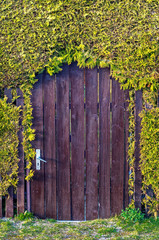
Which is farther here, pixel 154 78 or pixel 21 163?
pixel 21 163

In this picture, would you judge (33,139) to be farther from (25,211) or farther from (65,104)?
(25,211)

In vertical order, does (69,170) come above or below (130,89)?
below

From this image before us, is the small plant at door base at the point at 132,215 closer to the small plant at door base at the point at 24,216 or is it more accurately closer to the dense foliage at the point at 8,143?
the small plant at door base at the point at 24,216

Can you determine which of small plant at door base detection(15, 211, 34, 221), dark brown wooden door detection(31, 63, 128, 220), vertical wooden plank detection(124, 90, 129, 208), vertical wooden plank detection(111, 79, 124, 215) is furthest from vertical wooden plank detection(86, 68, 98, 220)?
small plant at door base detection(15, 211, 34, 221)

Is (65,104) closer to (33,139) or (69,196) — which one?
(33,139)

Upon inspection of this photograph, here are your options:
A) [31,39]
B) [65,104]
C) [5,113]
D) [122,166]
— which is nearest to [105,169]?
[122,166]

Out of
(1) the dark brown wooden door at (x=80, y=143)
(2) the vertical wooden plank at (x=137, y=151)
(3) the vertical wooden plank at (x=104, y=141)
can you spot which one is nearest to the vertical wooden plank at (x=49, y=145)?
(1) the dark brown wooden door at (x=80, y=143)

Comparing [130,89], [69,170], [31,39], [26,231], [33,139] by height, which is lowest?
→ [26,231]
